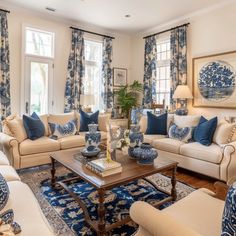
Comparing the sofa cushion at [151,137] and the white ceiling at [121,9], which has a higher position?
the white ceiling at [121,9]

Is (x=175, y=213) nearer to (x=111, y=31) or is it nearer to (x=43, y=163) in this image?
(x=43, y=163)

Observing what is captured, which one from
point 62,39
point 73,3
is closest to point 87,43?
point 62,39

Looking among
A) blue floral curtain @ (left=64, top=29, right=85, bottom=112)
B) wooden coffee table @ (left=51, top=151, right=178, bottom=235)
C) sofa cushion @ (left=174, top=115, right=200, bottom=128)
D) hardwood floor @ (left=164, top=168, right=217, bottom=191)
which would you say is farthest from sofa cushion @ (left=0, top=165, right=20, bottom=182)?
blue floral curtain @ (left=64, top=29, right=85, bottom=112)

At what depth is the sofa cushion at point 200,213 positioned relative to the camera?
4.44ft

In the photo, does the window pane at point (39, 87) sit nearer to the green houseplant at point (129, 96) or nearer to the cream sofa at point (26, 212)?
the green houseplant at point (129, 96)

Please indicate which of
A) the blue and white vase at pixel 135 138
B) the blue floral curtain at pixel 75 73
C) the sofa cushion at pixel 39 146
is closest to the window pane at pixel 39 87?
the blue floral curtain at pixel 75 73

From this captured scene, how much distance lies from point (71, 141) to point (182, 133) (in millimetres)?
1973

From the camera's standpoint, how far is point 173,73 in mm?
5172

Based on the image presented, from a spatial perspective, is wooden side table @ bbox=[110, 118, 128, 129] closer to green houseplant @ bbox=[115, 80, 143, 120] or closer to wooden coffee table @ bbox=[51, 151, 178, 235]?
green houseplant @ bbox=[115, 80, 143, 120]

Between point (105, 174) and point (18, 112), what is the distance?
3578mm

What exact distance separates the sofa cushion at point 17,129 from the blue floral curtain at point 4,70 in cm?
115

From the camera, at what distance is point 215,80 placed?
14.8ft

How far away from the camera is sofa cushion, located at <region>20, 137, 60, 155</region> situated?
3.33 m

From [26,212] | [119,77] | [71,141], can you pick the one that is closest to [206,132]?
[71,141]
